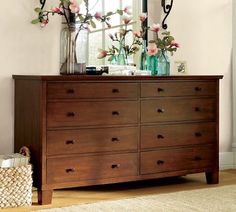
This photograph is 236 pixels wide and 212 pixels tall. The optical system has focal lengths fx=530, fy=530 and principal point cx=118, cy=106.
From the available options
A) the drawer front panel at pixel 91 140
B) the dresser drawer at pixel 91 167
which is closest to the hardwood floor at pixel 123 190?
the dresser drawer at pixel 91 167

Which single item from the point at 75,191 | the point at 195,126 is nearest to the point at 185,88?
the point at 195,126

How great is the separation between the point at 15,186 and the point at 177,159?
1.26 meters

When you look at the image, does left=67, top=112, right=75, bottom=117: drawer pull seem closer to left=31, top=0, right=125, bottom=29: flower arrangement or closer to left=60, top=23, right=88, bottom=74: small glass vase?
left=60, top=23, right=88, bottom=74: small glass vase

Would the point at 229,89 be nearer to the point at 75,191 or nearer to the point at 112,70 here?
the point at 112,70

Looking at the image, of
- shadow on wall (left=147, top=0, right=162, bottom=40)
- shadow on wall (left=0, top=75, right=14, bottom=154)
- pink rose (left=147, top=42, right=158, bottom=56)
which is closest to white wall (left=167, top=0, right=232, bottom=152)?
shadow on wall (left=147, top=0, right=162, bottom=40)

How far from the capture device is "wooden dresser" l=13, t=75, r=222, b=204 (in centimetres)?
345

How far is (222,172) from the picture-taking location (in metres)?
4.67

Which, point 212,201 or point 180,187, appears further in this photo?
point 180,187

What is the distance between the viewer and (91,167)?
11.8 ft

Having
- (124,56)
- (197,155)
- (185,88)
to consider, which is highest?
(124,56)

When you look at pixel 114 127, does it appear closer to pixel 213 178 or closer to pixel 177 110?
pixel 177 110

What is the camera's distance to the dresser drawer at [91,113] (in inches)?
136

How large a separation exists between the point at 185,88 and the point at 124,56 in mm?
603

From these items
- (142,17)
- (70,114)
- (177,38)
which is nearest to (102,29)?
(142,17)
